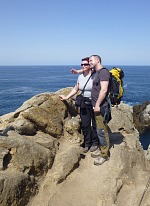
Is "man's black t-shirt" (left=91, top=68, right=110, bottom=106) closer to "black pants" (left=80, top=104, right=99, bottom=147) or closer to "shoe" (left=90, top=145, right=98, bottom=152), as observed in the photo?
"black pants" (left=80, top=104, right=99, bottom=147)

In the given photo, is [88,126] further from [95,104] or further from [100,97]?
[100,97]

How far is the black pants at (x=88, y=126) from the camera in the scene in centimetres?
1005

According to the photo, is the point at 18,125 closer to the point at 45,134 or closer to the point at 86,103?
the point at 45,134

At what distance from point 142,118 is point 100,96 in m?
37.6

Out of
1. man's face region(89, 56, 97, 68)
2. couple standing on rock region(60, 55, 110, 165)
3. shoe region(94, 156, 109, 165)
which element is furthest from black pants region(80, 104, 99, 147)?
man's face region(89, 56, 97, 68)

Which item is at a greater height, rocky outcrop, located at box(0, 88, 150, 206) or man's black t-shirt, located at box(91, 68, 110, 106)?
man's black t-shirt, located at box(91, 68, 110, 106)

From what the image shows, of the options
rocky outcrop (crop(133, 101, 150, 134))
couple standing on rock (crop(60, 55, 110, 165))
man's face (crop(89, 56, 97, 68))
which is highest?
man's face (crop(89, 56, 97, 68))

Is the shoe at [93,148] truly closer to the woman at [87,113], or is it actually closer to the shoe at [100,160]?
the woman at [87,113]

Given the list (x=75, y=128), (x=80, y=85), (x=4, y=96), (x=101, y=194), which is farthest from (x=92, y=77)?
(x=4, y=96)

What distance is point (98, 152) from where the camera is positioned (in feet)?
32.8

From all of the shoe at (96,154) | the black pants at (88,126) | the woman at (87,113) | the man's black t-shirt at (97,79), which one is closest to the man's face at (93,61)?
the man's black t-shirt at (97,79)

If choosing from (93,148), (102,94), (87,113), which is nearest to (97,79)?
(102,94)

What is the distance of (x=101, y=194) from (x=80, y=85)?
4.32 metres

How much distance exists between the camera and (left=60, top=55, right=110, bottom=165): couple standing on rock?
28.0ft
